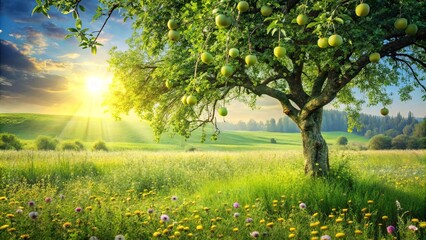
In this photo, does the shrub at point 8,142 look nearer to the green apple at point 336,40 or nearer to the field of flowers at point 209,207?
the field of flowers at point 209,207

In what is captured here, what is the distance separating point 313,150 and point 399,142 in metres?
43.8

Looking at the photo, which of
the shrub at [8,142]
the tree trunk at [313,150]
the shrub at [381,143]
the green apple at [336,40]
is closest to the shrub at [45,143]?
the shrub at [8,142]

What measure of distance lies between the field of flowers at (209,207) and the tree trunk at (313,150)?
33 cm

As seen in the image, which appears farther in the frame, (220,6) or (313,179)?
(313,179)

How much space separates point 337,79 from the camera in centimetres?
920

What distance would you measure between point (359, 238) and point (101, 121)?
69.7 m

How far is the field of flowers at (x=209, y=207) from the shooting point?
5.16 m

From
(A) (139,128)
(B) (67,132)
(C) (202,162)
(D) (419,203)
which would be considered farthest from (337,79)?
(A) (139,128)

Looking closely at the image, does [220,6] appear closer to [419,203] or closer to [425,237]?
[425,237]

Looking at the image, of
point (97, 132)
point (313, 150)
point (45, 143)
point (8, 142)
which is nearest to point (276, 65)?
point (313, 150)

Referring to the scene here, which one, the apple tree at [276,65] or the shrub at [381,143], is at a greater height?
the apple tree at [276,65]

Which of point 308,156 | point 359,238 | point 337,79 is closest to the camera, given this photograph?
point 359,238

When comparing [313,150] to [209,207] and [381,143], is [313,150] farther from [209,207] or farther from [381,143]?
[381,143]

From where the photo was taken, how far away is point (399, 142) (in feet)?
155
